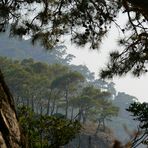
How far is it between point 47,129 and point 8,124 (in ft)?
4.90

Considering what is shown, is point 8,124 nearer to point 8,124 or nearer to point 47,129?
point 8,124

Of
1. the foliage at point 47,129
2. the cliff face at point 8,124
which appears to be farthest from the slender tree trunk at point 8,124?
the foliage at point 47,129

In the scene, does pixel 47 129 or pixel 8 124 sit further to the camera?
pixel 47 129

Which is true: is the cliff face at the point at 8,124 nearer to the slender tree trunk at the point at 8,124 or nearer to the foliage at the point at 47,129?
the slender tree trunk at the point at 8,124

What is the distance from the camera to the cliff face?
4.11m

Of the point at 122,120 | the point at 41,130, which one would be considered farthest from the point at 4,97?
the point at 122,120

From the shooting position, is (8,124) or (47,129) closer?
(8,124)

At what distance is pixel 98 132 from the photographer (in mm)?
47062

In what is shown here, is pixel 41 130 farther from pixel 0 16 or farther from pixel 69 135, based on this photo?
pixel 0 16

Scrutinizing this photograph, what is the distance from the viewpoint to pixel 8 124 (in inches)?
168

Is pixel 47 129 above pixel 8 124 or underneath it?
underneath

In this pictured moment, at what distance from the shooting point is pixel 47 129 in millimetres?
5711

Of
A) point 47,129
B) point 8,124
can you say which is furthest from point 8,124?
point 47,129

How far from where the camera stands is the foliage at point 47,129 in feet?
18.2
